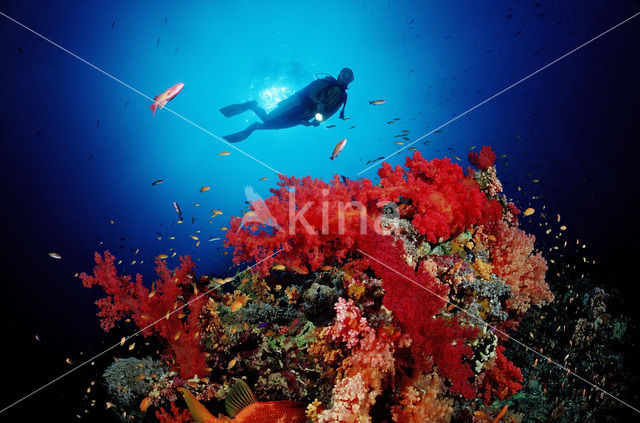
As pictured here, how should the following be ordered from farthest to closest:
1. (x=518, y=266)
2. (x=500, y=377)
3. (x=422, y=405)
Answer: (x=518, y=266) → (x=500, y=377) → (x=422, y=405)

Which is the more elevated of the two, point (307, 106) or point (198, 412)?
point (307, 106)

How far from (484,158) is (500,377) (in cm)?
395

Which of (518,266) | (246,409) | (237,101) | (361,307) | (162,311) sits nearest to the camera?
(246,409)

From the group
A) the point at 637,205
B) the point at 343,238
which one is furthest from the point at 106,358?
the point at 637,205

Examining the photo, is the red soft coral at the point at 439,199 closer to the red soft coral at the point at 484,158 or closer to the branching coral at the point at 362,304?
the branching coral at the point at 362,304

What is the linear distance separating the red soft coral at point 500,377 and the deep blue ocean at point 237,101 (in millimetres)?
8966

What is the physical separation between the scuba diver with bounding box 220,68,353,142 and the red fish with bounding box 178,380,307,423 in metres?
9.34

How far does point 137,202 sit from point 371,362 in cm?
6408

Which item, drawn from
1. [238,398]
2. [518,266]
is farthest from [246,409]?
→ [518,266]

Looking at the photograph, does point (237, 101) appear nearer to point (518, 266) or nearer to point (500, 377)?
point (518, 266)

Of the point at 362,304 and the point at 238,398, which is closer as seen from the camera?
the point at 238,398

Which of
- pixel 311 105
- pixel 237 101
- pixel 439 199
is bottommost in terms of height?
pixel 439 199

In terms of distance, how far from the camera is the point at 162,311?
416cm

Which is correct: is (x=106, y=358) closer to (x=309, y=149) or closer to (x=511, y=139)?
(x=309, y=149)
